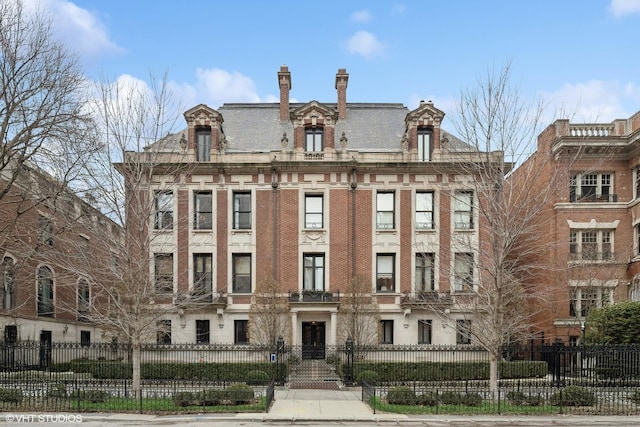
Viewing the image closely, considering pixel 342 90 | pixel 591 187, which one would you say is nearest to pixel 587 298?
pixel 591 187

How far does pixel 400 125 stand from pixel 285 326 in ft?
50.3

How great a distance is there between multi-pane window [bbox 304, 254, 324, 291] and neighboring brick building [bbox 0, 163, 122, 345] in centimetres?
1120

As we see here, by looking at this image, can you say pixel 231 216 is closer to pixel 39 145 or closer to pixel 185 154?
pixel 185 154

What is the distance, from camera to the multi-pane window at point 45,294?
109ft

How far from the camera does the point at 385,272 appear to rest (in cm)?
3284

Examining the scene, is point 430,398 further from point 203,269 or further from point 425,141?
point 425,141

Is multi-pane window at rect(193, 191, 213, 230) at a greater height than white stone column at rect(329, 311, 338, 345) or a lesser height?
greater

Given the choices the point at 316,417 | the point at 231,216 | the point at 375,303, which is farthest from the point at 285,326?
the point at 316,417

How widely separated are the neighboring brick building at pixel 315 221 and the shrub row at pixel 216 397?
1427 cm

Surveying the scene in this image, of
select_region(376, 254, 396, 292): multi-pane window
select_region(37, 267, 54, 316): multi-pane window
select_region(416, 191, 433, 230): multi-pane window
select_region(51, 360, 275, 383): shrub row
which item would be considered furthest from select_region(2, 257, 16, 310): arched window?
select_region(416, 191, 433, 230): multi-pane window

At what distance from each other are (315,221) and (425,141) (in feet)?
27.4

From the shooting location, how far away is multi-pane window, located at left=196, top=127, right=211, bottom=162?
3325 cm

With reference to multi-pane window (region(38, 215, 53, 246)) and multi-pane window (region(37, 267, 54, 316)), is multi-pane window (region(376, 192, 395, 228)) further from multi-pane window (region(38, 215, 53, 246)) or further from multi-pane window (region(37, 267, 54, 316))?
multi-pane window (region(37, 267, 54, 316))

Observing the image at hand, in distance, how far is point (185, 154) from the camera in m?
32.7
